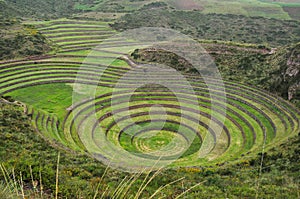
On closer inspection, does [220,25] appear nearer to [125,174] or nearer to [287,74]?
[287,74]

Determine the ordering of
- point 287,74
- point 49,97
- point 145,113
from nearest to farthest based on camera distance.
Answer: point 145,113 → point 49,97 → point 287,74

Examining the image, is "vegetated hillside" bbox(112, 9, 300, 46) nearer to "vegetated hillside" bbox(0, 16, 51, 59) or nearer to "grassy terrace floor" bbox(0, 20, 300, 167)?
"vegetated hillside" bbox(0, 16, 51, 59)

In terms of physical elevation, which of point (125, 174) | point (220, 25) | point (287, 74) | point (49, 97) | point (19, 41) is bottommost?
point (49, 97)

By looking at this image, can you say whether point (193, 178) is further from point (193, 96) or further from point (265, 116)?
point (193, 96)

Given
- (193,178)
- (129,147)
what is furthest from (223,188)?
(129,147)

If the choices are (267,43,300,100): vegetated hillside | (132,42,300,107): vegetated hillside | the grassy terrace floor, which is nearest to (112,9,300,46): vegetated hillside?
(132,42,300,107): vegetated hillside

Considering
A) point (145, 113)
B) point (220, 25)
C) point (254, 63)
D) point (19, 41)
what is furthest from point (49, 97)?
point (220, 25)

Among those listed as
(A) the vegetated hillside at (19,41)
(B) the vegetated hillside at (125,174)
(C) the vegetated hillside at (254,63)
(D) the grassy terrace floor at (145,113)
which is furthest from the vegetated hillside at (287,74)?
(A) the vegetated hillside at (19,41)

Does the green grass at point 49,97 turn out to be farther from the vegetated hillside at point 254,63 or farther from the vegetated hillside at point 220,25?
the vegetated hillside at point 220,25
